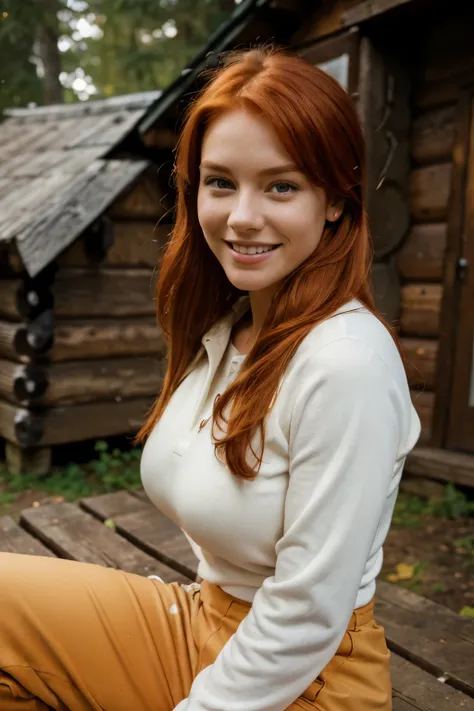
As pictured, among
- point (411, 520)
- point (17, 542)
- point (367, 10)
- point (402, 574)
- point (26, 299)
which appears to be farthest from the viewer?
point (26, 299)

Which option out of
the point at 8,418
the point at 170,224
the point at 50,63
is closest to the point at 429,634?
the point at 8,418

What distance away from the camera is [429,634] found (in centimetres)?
233

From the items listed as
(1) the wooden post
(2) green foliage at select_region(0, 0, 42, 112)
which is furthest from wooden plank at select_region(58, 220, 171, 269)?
(2) green foliage at select_region(0, 0, 42, 112)

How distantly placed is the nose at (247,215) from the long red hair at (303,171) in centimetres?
12

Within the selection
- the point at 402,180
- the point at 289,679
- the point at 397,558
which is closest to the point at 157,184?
the point at 402,180

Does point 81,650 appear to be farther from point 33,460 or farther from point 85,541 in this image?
point 33,460

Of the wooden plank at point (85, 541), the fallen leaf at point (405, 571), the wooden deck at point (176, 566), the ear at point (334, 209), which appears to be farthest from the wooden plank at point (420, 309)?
the ear at point (334, 209)

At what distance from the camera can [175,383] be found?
6.23 feet

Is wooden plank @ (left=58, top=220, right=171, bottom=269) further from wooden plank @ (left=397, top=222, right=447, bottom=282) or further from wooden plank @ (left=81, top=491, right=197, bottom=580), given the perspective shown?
wooden plank @ (left=81, top=491, right=197, bottom=580)

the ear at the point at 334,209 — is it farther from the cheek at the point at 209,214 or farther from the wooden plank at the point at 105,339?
the wooden plank at the point at 105,339

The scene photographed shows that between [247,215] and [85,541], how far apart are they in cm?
203

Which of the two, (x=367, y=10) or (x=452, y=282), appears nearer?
(x=367, y=10)

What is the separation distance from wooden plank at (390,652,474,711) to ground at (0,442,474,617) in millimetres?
1315

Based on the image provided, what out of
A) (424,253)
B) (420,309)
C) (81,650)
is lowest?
(81,650)
